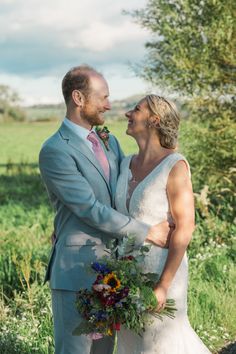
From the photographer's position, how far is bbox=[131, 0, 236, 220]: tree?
42.7 feet

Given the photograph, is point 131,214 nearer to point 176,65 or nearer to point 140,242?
point 140,242

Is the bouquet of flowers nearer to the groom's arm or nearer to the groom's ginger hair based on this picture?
the groom's arm

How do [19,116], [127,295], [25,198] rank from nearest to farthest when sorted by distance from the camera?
[127,295], [25,198], [19,116]

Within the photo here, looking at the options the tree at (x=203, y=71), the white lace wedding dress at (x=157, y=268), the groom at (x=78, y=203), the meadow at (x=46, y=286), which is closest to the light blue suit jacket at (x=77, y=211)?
the groom at (x=78, y=203)

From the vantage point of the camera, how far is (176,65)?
43.2ft

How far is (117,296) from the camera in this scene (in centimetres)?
372

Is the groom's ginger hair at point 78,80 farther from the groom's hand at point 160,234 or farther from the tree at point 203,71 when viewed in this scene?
the tree at point 203,71

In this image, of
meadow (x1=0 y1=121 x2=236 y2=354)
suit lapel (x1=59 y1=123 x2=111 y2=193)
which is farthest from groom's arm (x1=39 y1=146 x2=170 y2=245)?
meadow (x1=0 y1=121 x2=236 y2=354)

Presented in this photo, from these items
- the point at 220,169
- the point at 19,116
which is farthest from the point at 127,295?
the point at 19,116

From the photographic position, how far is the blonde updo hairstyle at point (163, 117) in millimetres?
3988

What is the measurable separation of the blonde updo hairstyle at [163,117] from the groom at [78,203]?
28 centimetres

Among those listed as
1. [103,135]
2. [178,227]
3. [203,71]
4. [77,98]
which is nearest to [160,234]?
[178,227]

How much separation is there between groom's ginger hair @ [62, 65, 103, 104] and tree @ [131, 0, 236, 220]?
8.71 meters

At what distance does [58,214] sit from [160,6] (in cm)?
986
